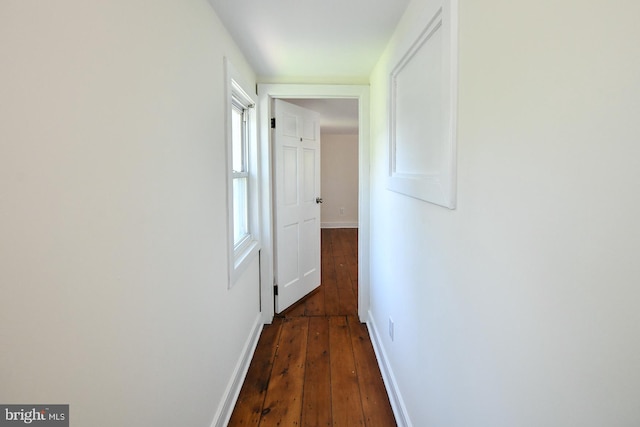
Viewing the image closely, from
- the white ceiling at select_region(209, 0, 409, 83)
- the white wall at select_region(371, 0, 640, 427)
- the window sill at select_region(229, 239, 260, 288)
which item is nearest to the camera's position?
the white wall at select_region(371, 0, 640, 427)

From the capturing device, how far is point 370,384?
2.17m

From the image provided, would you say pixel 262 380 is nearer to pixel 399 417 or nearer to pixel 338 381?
pixel 338 381

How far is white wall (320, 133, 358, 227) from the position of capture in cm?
783

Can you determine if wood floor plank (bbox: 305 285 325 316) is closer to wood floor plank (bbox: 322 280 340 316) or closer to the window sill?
wood floor plank (bbox: 322 280 340 316)

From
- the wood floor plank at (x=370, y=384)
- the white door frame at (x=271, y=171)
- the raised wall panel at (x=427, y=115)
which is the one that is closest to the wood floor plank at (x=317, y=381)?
the wood floor plank at (x=370, y=384)

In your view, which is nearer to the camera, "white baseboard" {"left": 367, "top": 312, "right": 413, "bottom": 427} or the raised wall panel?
the raised wall panel

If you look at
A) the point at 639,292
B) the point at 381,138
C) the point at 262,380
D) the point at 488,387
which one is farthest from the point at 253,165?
the point at 639,292

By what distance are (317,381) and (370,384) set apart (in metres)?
0.35

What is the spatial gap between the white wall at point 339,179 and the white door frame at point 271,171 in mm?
4884

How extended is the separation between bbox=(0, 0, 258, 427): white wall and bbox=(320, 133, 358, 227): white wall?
21.0 feet

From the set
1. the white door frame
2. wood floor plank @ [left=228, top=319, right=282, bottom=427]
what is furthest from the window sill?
wood floor plank @ [left=228, top=319, right=282, bottom=427]

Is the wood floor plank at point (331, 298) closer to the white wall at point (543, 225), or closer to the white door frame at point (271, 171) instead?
the white door frame at point (271, 171)

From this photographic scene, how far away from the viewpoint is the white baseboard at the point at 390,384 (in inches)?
67.9

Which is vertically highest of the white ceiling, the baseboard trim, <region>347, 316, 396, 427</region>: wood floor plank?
the white ceiling
